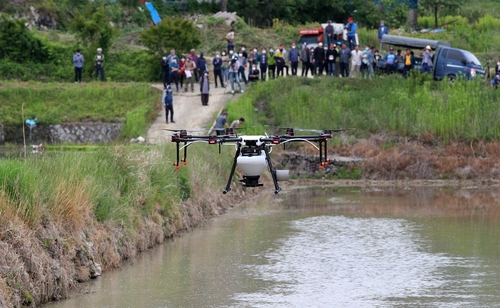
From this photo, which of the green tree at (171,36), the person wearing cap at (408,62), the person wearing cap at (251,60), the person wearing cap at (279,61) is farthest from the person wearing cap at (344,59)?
the green tree at (171,36)

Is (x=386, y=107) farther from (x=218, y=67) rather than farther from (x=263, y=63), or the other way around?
(x=218, y=67)

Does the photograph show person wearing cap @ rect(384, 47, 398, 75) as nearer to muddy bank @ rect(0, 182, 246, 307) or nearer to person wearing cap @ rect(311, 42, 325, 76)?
person wearing cap @ rect(311, 42, 325, 76)

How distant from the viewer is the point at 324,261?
80.4 ft

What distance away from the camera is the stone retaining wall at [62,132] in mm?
45781

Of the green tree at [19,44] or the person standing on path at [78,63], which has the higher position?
the green tree at [19,44]

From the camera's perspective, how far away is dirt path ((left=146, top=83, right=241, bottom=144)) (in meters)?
43.7

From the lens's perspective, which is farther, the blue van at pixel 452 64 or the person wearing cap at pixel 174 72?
the person wearing cap at pixel 174 72

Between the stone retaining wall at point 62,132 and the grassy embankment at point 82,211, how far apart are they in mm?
15143

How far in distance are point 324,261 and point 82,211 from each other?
254 inches

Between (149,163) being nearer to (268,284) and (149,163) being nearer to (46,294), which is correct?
(268,284)

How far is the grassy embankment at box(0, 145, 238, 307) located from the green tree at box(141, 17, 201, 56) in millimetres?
20186

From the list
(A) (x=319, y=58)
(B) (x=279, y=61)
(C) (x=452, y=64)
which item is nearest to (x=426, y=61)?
(C) (x=452, y=64)

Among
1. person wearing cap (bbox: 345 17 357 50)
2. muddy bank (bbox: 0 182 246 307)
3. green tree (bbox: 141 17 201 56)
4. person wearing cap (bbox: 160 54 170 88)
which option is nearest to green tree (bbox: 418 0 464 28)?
person wearing cap (bbox: 345 17 357 50)

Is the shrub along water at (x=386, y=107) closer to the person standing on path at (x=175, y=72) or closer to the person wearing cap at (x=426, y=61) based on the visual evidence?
the person wearing cap at (x=426, y=61)
